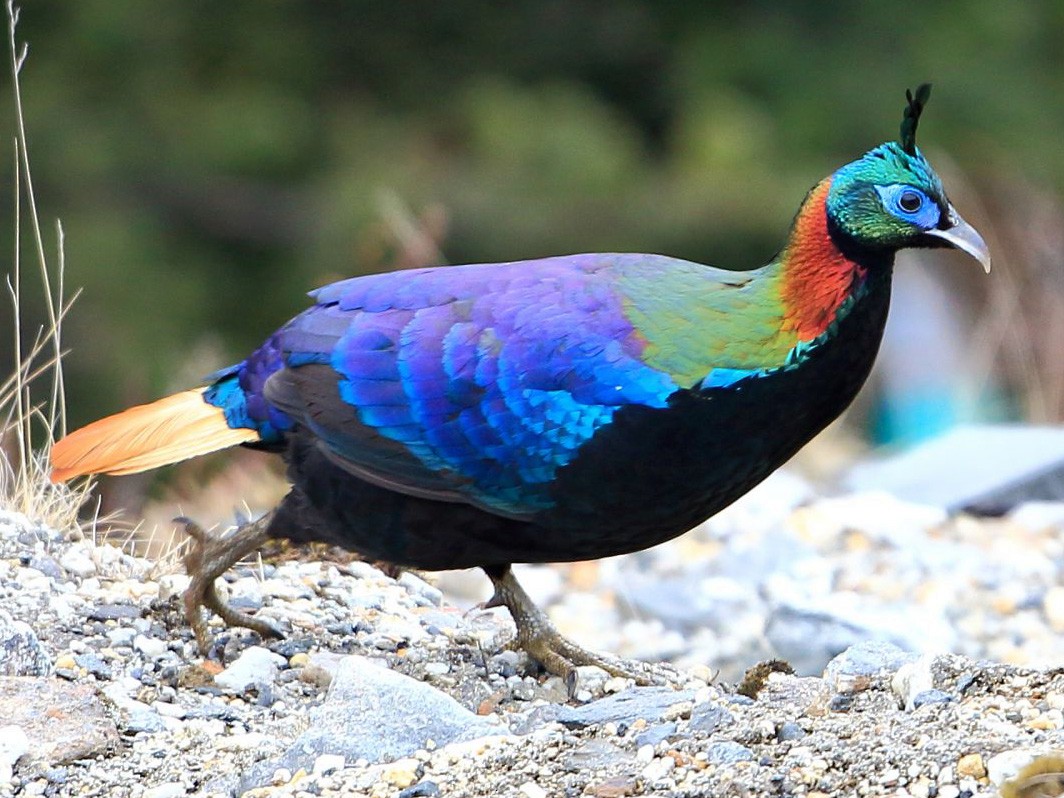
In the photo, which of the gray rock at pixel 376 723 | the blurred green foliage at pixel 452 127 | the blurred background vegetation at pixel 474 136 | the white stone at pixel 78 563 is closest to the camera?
the gray rock at pixel 376 723

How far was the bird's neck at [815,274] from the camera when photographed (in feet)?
Result: 11.8

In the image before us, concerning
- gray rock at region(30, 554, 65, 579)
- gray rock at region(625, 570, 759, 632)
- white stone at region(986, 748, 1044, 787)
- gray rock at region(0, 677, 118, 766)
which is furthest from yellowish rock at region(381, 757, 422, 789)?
gray rock at region(625, 570, 759, 632)

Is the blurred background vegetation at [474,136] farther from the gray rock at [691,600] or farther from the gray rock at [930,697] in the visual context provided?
the gray rock at [930,697]

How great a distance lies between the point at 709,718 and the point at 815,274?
0.96 meters

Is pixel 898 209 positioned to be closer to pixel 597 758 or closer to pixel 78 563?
pixel 597 758

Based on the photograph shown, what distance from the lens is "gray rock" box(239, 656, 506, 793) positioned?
10.7ft

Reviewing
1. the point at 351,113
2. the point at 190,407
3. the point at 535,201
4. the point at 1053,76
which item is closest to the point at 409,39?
the point at 351,113

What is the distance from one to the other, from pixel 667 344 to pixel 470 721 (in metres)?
0.84

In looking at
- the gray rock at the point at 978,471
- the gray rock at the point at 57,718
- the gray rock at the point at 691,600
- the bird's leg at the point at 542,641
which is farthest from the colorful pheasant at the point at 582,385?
the gray rock at the point at 978,471

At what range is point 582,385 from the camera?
3590 mm

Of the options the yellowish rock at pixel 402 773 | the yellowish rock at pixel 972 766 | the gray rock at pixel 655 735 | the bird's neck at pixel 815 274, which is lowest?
the yellowish rock at pixel 402 773

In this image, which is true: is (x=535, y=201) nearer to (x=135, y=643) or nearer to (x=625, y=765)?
(x=135, y=643)

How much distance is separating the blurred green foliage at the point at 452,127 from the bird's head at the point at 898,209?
7339 mm

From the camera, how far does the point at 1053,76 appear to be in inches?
534
